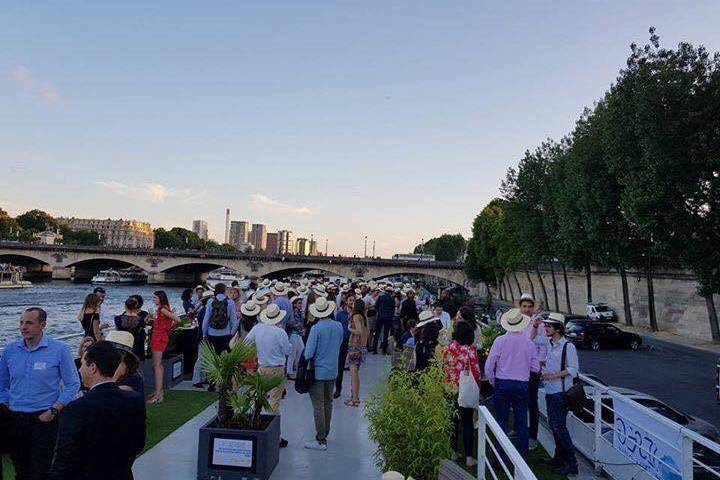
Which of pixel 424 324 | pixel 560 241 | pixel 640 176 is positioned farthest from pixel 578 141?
pixel 424 324

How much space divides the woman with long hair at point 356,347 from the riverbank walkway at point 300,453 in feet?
1.58

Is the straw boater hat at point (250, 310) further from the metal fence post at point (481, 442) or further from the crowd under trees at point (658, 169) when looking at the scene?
the crowd under trees at point (658, 169)

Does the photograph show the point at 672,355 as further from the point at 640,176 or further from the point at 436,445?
the point at 436,445

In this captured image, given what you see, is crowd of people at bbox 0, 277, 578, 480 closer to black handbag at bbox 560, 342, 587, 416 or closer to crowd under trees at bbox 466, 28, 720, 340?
black handbag at bbox 560, 342, 587, 416

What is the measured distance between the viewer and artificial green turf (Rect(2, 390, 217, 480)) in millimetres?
8284

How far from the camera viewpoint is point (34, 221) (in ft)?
487

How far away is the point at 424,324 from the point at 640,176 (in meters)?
22.1

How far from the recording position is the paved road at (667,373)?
15992 mm

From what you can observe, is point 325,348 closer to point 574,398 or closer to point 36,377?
point 574,398

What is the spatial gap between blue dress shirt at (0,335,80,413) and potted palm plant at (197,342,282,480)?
1.63 metres

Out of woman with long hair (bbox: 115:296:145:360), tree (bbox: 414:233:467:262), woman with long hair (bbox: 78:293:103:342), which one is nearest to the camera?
woman with long hair (bbox: 78:293:103:342)

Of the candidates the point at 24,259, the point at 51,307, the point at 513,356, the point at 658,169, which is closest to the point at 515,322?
the point at 513,356

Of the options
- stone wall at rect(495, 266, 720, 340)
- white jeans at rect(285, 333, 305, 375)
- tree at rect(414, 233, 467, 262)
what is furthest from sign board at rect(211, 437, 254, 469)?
tree at rect(414, 233, 467, 262)

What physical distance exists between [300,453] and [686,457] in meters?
4.65
